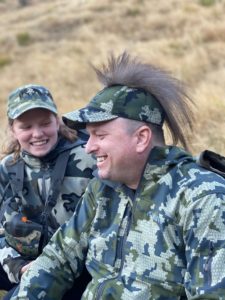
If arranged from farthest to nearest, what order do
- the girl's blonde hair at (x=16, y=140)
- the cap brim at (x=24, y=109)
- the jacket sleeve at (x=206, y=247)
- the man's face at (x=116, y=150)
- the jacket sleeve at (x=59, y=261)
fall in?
the girl's blonde hair at (x=16, y=140), the cap brim at (x=24, y=109), the jacket sleeve at (x=59, y=261), the man's face at (x=116, y=150), the jacket sleeve at (x=206, y=247)

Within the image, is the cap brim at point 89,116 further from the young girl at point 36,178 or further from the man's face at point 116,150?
the young girl at point 36,178

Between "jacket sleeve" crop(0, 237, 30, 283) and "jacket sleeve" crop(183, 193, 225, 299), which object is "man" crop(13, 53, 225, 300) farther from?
"jacket sleeve" crop(0, 237, 30, 283)

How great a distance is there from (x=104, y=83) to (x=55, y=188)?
0.98 metres

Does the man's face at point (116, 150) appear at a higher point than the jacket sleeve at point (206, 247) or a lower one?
higher

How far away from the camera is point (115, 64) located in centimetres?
304

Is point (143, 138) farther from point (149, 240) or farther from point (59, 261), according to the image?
point (59, 261)

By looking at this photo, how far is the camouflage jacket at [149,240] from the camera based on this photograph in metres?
2.63

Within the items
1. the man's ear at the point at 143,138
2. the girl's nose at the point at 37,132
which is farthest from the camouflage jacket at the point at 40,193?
the man's ear at the point at 143,138

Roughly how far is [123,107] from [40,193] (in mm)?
1202

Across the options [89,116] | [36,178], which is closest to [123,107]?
[89,116]

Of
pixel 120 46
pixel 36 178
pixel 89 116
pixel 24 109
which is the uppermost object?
pixel 89 116

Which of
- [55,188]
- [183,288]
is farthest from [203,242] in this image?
[55,188]

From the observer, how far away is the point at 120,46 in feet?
62.8

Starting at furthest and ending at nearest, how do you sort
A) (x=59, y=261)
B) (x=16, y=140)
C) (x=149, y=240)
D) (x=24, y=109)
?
(x=16, y=140)
(x=24, y=109)
(x=59, y=261)
(x=149, y=240)
